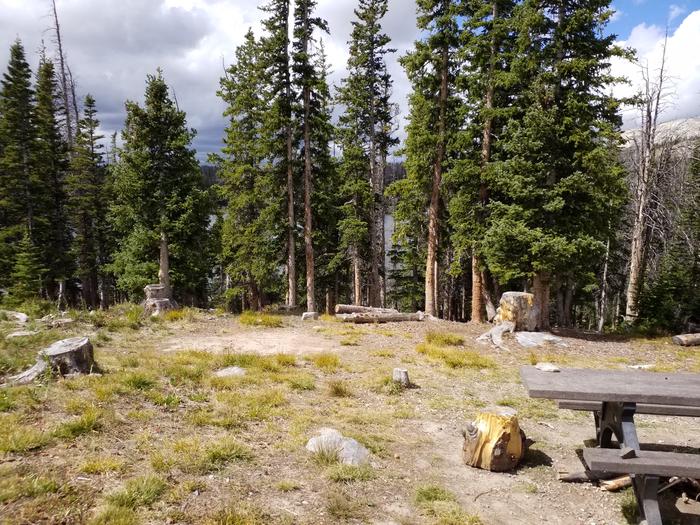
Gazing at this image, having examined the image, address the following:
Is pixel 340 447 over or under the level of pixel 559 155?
under

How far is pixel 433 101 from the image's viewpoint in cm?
1808

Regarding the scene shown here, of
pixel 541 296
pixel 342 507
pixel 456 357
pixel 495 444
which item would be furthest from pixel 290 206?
pixel 342 507

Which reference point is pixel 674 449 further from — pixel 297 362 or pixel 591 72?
pixel 591 72

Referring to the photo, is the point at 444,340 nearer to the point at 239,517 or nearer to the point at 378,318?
the point at 378,318

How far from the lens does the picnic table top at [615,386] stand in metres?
4.66

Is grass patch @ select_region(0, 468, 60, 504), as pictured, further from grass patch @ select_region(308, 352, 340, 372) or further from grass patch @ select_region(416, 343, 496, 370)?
grass patch @ select_region(416, 343, 496, 370)

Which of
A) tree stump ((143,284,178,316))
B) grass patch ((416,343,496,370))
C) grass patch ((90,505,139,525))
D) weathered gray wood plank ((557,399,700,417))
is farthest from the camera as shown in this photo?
tree stump ((143,284,178,316))

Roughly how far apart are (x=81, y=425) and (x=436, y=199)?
16.3 meters

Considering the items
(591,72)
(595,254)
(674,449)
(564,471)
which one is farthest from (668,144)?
(564,471)

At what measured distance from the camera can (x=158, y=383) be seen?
797cm

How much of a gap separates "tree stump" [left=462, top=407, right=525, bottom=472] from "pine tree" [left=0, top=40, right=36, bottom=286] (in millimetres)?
31471

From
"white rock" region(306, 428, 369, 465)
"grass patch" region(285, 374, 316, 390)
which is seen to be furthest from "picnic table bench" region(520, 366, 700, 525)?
"grass patch" region(285, 374, 316, 390)

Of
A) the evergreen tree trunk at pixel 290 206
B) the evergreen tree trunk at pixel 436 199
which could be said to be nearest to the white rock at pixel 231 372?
the evergreen tree trunk at pixel 436 199

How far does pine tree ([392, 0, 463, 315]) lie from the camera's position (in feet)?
57.6
